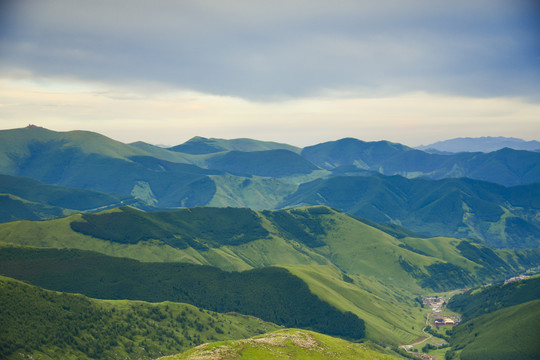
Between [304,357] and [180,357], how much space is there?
53996 millimetres

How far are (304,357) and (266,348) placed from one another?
17196mm

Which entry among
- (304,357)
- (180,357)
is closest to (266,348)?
(304,357)

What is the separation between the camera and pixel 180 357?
180750 millimetres

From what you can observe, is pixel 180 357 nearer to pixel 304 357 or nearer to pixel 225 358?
pixel 225 358

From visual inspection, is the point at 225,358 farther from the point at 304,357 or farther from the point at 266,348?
the point at 304,357

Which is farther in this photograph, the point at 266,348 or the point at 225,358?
the point at 266,348

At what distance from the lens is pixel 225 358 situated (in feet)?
570

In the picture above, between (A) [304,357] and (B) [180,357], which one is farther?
(A) [304,357]

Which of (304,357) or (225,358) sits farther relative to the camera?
(304,357)

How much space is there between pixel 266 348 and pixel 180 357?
37.7 meters

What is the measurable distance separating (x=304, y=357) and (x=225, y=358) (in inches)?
1655

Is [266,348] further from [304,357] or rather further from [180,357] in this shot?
[180,357]

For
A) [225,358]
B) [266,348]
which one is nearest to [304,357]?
[266,348]

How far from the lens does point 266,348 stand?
649 ft
